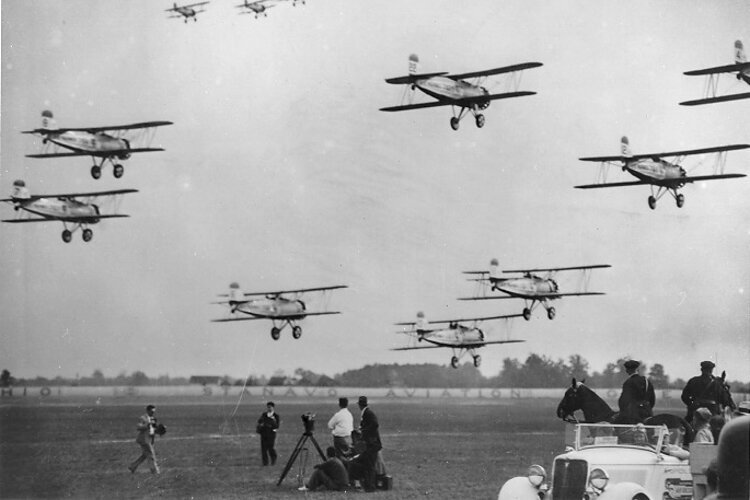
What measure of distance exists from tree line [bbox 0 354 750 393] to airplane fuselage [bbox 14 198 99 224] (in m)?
2.60

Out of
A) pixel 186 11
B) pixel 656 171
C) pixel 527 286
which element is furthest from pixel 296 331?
pixel 186 11

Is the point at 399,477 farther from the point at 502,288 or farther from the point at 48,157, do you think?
the point at 502,288

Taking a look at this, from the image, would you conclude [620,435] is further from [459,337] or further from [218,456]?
[459,337]

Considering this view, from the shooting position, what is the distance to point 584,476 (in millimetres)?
9023

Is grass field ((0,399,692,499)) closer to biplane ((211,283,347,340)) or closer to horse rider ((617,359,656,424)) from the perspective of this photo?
biplane ((211,283,347,340))

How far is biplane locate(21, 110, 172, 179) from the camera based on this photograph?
15.4m

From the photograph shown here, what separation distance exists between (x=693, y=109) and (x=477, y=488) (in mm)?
8902

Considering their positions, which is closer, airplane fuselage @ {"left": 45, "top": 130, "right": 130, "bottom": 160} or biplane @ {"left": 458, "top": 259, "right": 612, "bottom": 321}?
airplane fuselage @ {"left": 45, "top": 130, "right": 130, "bottom": 160}

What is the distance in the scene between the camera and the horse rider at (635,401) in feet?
34.0

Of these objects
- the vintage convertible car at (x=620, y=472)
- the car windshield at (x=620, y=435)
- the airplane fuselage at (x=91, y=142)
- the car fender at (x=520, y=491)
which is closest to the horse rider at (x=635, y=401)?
the car windshield at (x=620, y=435)

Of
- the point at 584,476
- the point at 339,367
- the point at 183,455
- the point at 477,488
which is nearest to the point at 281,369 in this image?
the point at 339,367

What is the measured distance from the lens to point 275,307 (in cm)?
2200

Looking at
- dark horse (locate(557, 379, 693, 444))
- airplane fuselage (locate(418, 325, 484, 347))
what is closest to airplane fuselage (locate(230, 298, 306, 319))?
airplane fuselage (locate(418, 325, 484, 347))

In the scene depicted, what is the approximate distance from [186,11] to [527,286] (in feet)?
39.5
